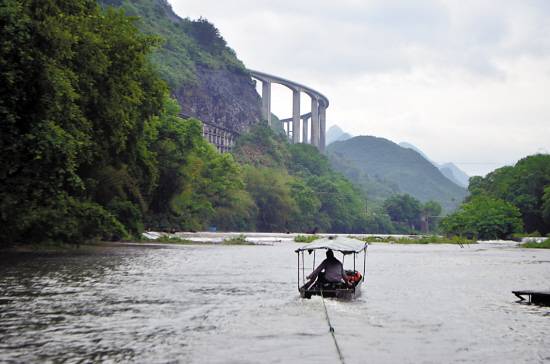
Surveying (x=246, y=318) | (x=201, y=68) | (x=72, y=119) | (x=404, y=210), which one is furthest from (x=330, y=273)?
(x=404, y=210)

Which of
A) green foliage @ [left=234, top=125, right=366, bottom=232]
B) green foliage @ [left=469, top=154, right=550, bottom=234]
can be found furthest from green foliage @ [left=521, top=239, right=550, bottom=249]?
green foliage @ [left=234, top=125, right=366, bottom=232]

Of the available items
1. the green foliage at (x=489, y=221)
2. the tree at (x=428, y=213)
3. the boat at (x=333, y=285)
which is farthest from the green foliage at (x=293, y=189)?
the boat at (x=333, y=285)

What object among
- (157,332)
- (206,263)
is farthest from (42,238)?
(157,332)

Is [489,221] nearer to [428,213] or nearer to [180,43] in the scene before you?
[428,213]

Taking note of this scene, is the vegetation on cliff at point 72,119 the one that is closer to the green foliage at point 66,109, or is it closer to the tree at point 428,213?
the green foliage at point 66,109

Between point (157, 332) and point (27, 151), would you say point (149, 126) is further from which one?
point (157, 332)

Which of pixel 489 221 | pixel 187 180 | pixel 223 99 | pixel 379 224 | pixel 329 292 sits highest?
pixel 223 99

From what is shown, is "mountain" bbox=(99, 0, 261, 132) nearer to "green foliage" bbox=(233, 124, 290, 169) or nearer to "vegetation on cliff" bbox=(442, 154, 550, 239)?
"green foliage" bbox=(233, 124, 290, 169)
